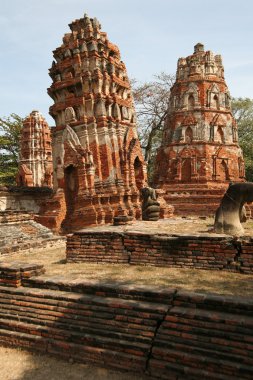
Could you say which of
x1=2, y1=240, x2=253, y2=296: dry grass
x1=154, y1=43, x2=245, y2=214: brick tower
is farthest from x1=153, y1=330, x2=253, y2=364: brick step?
x1=154, y1=43, x2=245, y2=214: brick tower

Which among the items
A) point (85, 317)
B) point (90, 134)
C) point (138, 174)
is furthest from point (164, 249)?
point (138, 174)

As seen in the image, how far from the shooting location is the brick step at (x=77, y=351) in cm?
438

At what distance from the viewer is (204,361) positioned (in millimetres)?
3951

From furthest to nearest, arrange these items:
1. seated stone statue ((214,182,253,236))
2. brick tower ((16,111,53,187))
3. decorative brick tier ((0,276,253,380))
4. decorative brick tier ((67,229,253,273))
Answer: brick tower ((16,111,53,187))
seated stone statue ((214,182,253,236))
decorative brick tier ((67,229,253,273))
decorative brick tier ((0,276,253,380))

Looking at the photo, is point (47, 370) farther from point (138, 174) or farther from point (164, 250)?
point (138, 174)

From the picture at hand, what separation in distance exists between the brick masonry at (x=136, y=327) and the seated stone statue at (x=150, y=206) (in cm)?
643

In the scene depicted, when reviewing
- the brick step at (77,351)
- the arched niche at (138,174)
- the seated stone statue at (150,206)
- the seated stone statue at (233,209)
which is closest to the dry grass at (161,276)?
the brick step at (77,351)

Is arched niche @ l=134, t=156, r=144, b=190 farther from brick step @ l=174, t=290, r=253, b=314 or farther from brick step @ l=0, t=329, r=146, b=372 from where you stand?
brick step @ l=174, t=290, r=253, b=314

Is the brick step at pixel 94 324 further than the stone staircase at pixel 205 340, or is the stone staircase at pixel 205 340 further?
the brick step at pixel 94 324

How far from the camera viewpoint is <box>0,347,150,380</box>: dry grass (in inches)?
168

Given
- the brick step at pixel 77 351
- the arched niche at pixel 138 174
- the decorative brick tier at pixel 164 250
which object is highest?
the arched niche at pixel 138 174

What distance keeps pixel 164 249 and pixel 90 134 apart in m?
8.35

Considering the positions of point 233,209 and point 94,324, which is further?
point 233,209

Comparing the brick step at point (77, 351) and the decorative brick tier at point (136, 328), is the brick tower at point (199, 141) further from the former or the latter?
the brick step at point (77, 351)
